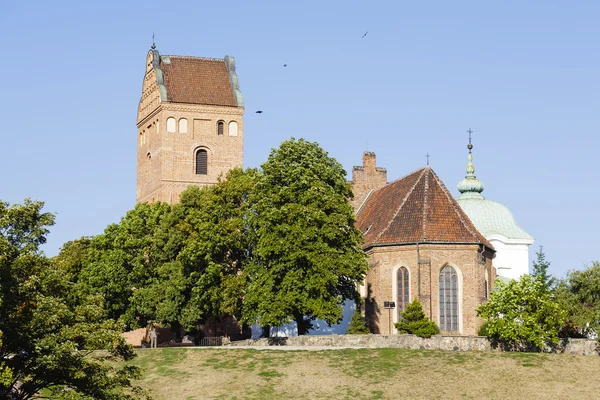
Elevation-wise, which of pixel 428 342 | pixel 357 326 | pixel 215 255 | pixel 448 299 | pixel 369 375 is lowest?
pixel 369 375

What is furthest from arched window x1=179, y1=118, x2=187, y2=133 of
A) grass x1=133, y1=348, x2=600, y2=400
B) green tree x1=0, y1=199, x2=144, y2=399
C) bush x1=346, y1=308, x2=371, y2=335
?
green tree x1=0, y1=199, x2=144, y2=399

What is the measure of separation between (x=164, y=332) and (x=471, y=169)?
27.2 m

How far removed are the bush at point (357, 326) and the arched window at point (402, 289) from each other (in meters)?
2.67

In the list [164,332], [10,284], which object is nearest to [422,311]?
[164,332]

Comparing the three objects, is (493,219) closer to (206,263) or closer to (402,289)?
(402,289)

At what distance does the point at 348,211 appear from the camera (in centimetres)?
6053

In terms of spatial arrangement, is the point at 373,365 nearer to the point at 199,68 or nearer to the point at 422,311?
the point at 422,311

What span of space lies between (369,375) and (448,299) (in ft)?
55.1

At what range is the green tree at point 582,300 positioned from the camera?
58875mm

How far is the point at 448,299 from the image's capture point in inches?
2493

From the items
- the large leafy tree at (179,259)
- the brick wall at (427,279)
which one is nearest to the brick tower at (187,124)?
the large leafy tree at (179,259)

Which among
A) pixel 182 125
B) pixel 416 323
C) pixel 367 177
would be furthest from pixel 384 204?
pixel 182 125

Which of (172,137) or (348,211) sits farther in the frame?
(172,137)

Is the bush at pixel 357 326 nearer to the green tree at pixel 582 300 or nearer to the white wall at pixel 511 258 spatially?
the green tree at pixel 582 300
